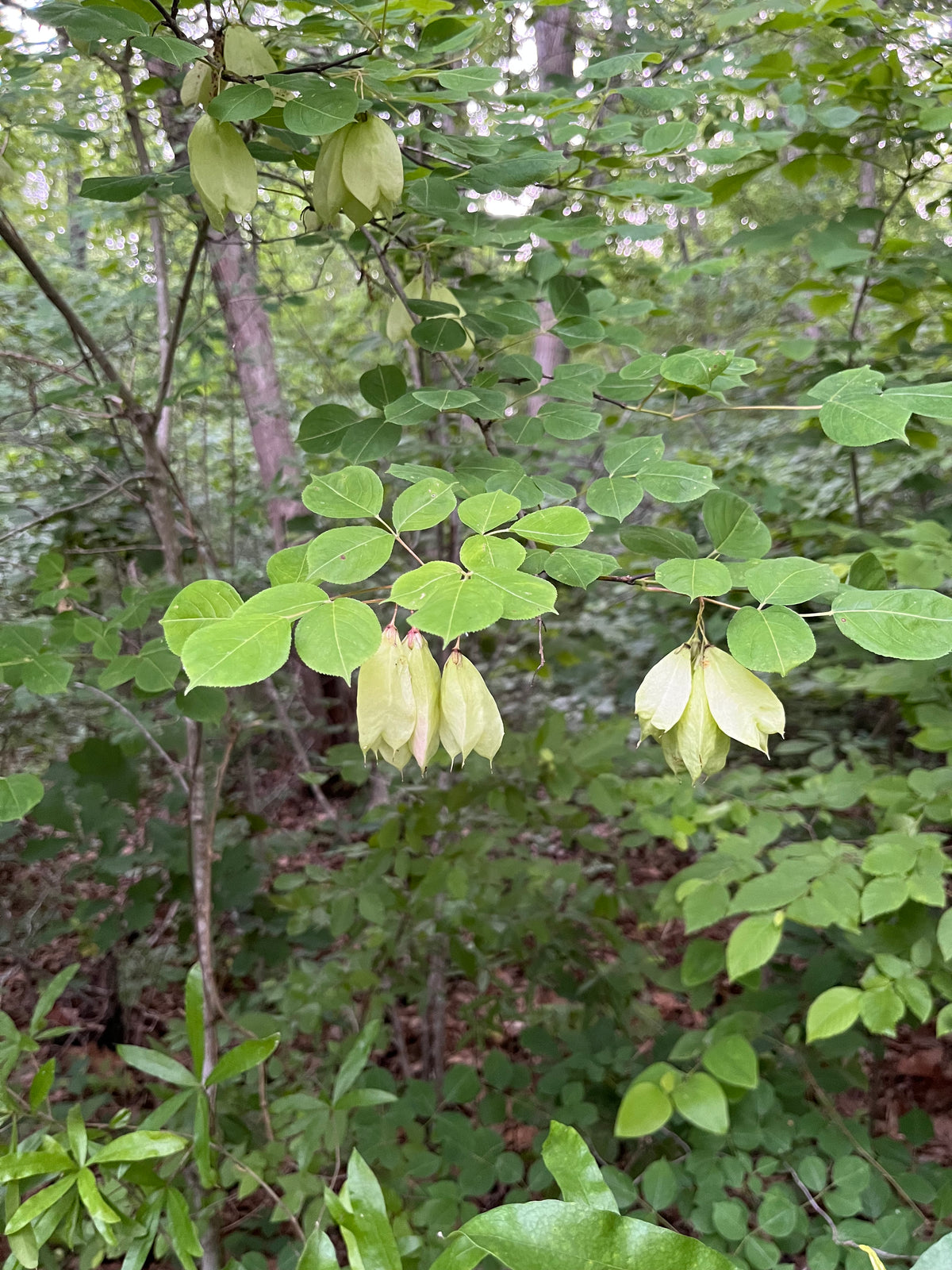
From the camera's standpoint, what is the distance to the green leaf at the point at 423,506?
64 centimetres

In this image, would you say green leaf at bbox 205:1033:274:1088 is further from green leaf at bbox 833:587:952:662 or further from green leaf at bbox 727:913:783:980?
green leaf at bbox 833:587:952:662

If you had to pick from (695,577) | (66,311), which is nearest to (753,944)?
(695,577)

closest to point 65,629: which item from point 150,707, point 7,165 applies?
point 7,165

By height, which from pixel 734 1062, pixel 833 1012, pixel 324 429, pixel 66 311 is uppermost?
pixel 66 311

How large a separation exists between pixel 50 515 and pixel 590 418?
114 cm

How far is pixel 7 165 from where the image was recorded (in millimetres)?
1217

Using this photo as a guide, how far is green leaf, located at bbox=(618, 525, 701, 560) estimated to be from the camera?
76cm

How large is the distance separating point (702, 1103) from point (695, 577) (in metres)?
1.01

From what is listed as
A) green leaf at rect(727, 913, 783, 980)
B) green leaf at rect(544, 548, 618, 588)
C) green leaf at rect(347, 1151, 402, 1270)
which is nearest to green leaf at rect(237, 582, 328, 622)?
green leaf at rect(544, 548, 618, 588)

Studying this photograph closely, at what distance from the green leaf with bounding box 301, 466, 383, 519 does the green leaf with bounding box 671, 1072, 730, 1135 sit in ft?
3.63

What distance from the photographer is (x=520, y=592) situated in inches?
21.5

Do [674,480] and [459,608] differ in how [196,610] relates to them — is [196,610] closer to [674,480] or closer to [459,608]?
[459,608]

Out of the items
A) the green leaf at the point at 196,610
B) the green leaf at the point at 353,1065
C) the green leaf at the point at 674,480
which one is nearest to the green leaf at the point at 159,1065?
the green leaf at the point at 353,1065

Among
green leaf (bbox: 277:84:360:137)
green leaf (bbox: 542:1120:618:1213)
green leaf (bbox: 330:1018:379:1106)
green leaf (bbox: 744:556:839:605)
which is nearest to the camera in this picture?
green leaf (bbox: 542:1120:618:1213)
